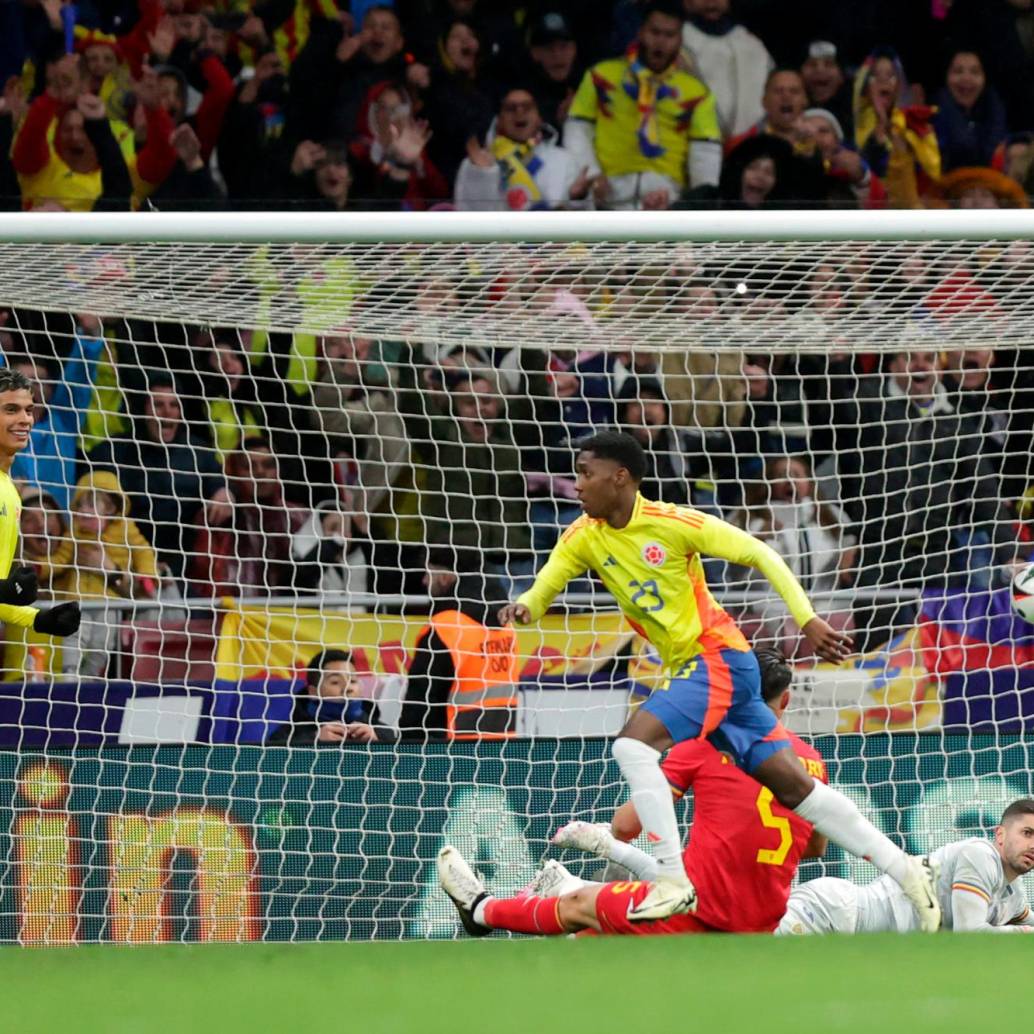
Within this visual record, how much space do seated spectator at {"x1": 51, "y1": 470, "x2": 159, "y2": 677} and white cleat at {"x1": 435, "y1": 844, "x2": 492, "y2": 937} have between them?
6.36ft

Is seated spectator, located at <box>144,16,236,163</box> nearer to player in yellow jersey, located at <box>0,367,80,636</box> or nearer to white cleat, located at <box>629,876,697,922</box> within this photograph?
player in yellow jersey, located at <box>0,367,80,636</box>

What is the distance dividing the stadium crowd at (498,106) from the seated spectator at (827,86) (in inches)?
0.5

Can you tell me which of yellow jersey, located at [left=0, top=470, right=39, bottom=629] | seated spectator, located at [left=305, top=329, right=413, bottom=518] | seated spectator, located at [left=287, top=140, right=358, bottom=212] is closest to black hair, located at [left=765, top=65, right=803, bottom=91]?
seated spectator, located at [left=287, top=140, right=358, bottom=212]

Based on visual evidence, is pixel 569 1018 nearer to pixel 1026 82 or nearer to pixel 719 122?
pixel 719 122

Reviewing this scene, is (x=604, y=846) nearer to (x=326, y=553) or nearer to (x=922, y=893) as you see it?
(x=922, y=893)

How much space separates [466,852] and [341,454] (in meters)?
2.41

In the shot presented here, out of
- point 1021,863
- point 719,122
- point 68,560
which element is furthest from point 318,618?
point 719,122

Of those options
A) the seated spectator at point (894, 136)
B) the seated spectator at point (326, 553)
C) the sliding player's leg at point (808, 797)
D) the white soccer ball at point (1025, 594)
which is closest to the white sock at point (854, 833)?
the sliding player's leg at point (808, 797)

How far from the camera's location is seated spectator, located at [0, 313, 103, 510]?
7.34m

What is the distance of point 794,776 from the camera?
5.47 m

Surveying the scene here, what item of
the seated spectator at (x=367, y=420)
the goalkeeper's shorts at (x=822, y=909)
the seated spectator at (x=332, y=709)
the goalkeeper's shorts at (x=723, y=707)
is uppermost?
the seated spectator at (x=367, y=420)

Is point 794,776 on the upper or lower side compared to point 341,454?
lower

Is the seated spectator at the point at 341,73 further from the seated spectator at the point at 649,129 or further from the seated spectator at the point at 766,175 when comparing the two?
the seated spectator at the point at 766,175

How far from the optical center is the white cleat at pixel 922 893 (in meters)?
5.38
